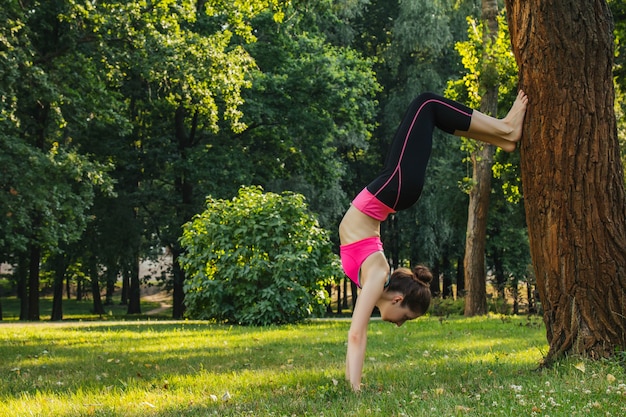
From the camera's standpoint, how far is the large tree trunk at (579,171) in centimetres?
616

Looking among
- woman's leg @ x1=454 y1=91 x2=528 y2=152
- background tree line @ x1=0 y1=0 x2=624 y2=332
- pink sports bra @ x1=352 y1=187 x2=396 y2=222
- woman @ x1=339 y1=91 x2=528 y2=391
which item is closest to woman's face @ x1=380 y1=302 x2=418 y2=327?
woman @ x1=339 y1=91 x2=528 y2=391

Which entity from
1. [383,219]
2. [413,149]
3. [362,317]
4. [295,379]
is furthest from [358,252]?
[295,379]

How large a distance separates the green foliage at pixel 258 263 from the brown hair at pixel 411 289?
33.6 ft

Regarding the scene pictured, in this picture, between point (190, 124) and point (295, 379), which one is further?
point (190, 124)

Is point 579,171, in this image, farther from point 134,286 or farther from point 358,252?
point 134,286

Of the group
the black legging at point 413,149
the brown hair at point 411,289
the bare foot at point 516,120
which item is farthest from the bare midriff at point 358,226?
the bare foot at point 516,120

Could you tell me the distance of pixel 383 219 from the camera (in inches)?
233

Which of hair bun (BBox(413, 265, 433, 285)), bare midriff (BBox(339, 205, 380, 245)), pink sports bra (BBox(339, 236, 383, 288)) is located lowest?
hair bun (BBox(413, 265, 433, 285))

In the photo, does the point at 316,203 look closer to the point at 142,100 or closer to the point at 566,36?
the point at 142,100

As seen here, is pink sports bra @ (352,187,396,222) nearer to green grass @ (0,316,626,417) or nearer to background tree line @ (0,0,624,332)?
green grass @ (0,316,626,417)

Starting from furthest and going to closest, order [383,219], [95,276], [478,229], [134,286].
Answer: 1. [134,286]
2. [95,276]
3. [478,229]
4. [383,219]

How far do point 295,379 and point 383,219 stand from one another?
1.87 metres

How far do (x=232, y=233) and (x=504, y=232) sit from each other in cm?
2169

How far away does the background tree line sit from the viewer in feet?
71.2
